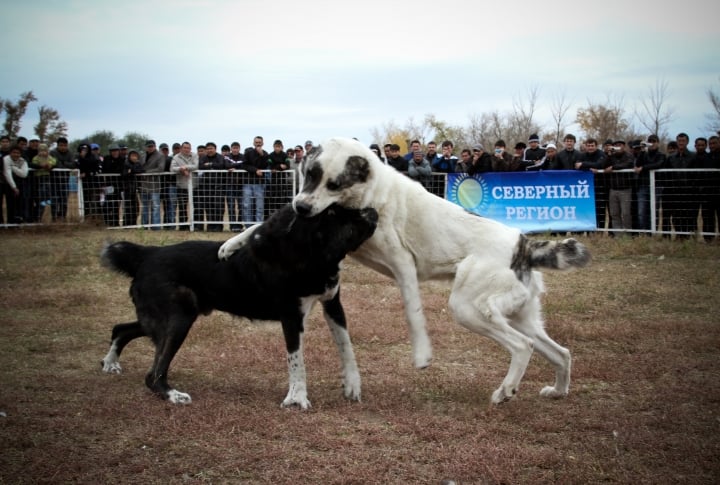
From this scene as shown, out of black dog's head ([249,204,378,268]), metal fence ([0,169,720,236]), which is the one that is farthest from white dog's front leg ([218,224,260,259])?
metal fence ([0,169,720,236])

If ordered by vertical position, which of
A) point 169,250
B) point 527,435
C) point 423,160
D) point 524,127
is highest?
point 524,127

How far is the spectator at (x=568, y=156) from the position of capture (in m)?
15.3

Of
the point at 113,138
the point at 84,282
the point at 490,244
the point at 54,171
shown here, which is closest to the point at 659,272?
the point at 490,244

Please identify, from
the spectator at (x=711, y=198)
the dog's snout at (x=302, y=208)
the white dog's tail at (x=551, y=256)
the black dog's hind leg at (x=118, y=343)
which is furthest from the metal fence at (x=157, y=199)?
the dog's snout at (x=302, y=208)

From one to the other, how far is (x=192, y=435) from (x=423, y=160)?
38.7 ft

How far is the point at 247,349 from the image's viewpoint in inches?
280

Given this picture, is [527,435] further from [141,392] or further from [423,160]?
[423,160]

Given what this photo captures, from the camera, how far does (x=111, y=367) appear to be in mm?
6281

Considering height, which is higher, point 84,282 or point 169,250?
point 169,250

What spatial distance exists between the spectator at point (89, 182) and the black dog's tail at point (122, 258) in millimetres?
11697

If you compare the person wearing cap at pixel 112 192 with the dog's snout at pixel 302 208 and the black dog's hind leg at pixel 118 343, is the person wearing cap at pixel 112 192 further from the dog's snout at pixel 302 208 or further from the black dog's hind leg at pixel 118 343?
the dog's snout at pixel 302 208

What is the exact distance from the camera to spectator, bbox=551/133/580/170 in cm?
1526

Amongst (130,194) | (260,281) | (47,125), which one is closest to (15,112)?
(47,125)

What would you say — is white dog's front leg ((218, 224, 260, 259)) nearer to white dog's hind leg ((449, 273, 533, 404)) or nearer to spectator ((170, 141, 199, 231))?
white dog's hind leg ((449, 273, 533, 404))
